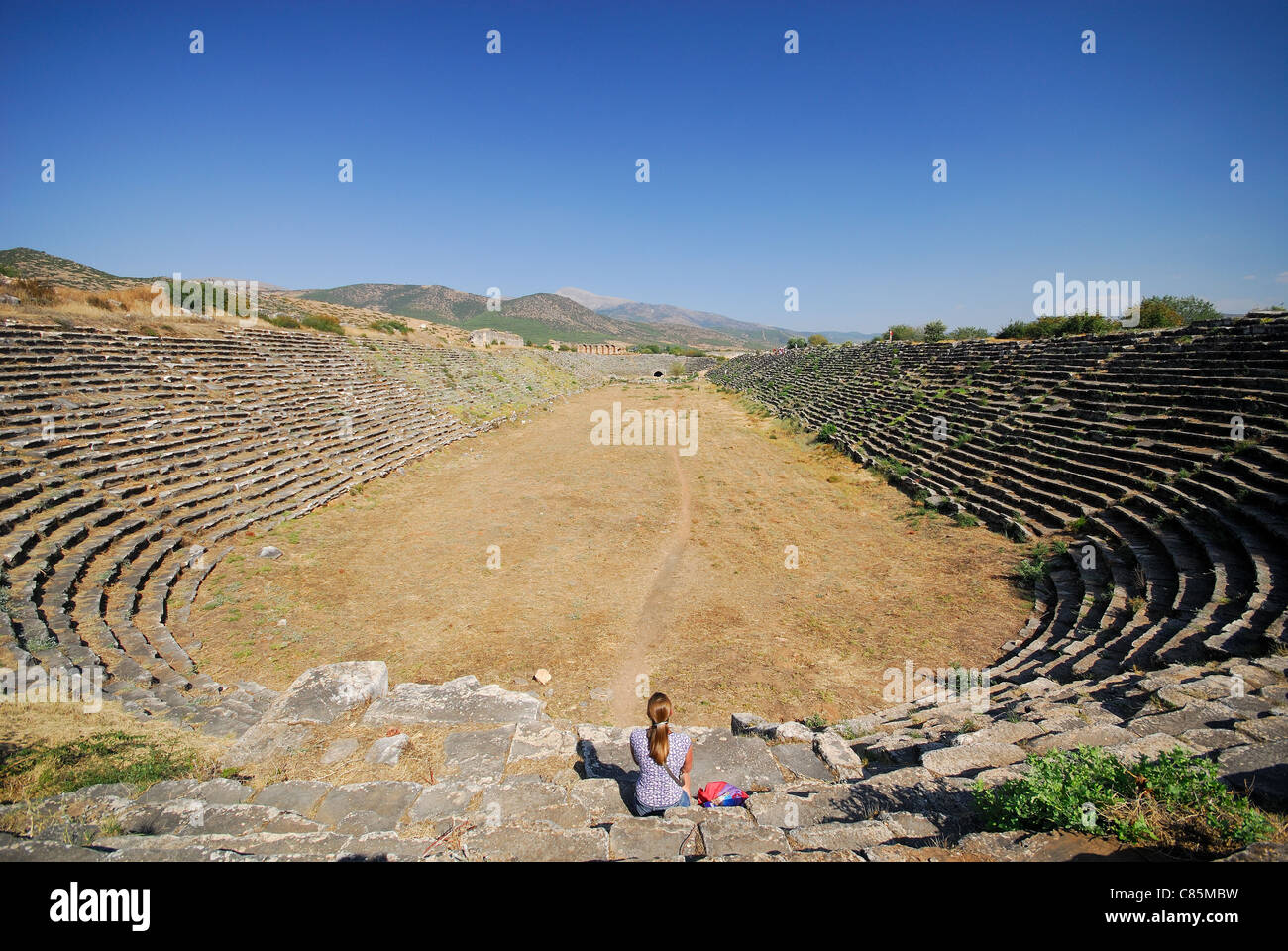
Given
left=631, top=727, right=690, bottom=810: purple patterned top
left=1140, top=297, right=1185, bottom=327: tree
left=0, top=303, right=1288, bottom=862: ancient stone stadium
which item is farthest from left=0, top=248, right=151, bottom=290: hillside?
left=1140, top=297, right=1185, bottom=327: tree

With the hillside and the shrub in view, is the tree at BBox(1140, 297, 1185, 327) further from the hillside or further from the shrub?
the hillside

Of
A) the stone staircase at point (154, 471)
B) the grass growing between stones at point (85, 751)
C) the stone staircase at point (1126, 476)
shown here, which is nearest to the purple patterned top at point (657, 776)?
the grass growing between stones at point (85, 751)

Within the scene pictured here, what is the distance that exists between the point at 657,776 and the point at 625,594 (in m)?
5.73

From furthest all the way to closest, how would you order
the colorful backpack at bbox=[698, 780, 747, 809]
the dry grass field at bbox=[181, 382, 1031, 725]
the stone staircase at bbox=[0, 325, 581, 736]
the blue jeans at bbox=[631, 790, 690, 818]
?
1. the dry grass field at bbox=[181, 382, 1031, 725]
2. the stone staircase at bbox=[0, 325, 581, 736]
3. the colorful backpack at bbox=[698, 780, 747, 809]
4. the blue jeans at bbox=[631, 790, 690, 818]

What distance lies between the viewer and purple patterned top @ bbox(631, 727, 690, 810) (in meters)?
3.86

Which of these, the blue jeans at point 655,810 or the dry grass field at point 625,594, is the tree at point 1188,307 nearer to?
the dry grass field at point 625,594

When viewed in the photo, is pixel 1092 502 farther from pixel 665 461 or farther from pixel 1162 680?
pixel 665 461

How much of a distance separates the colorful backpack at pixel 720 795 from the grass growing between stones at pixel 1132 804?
5.52 feet

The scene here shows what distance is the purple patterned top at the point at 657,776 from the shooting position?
3.86 m

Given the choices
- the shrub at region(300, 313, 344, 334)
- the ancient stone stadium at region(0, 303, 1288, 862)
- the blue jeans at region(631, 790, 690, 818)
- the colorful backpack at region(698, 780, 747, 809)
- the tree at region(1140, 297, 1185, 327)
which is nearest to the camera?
the ancient stone stadium at region(0, 303, 1288, 862)

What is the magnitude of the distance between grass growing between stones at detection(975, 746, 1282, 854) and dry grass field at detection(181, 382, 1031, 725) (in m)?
3.44
